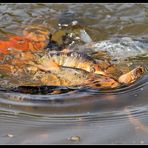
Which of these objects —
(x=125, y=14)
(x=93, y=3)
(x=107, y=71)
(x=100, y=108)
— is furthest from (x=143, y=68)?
(x=93, y=3)

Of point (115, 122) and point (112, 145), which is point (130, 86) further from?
point (112, 145)

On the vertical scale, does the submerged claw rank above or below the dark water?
above

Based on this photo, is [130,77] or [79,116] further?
[130,77]

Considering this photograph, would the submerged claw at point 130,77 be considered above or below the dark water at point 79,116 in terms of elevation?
above

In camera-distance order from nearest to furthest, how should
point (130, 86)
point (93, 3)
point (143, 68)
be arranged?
point (130, 86) → point (143, 68) → point (93, 3)

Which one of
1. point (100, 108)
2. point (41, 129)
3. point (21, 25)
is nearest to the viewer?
point (41, 129)

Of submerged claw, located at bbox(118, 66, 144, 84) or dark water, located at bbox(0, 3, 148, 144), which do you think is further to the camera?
submerged claw, located at bbox(118, 66, 144, 84)

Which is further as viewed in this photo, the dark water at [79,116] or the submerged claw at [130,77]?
the submerged claw at [130,77]

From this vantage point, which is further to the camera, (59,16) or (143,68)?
(59,16)

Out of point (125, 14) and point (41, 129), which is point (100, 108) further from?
point (125, 14)

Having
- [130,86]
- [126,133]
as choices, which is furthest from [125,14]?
[126,133]
